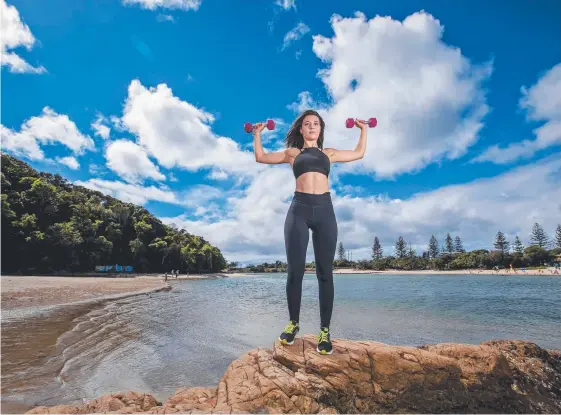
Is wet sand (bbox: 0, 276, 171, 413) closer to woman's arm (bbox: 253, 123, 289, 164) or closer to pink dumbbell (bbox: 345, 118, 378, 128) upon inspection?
woman's arm (bbox: 253, 123, 289, 164)

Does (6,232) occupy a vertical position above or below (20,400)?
above

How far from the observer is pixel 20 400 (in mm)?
5363

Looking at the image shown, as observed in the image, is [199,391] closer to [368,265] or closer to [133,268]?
[133,268]

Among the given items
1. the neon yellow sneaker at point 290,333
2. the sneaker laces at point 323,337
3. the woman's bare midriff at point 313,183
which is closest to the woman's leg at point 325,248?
the sneaker laces at point 323,337

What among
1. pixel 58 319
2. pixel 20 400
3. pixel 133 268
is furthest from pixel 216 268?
pixel 20 400

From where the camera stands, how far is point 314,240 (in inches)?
155

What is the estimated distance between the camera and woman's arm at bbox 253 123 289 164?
405 centimetres

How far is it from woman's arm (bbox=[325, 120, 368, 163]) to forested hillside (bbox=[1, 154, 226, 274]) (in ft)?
197

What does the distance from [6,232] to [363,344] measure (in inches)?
2476

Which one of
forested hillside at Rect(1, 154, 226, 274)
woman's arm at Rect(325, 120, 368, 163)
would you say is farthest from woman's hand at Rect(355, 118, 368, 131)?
forested hillside at Rect(1, 154, 226, 274)

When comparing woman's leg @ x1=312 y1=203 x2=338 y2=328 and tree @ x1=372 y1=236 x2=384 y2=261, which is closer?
woman's leg @ x1=312 y1=203 x2=338 y2=328

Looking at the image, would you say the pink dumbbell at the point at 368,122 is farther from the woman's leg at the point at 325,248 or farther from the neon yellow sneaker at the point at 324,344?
the neon yellow sneaker at the point at 324,344

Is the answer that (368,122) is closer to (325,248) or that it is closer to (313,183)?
(313,183)

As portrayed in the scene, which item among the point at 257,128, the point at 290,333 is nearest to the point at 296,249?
the point at 290,333
